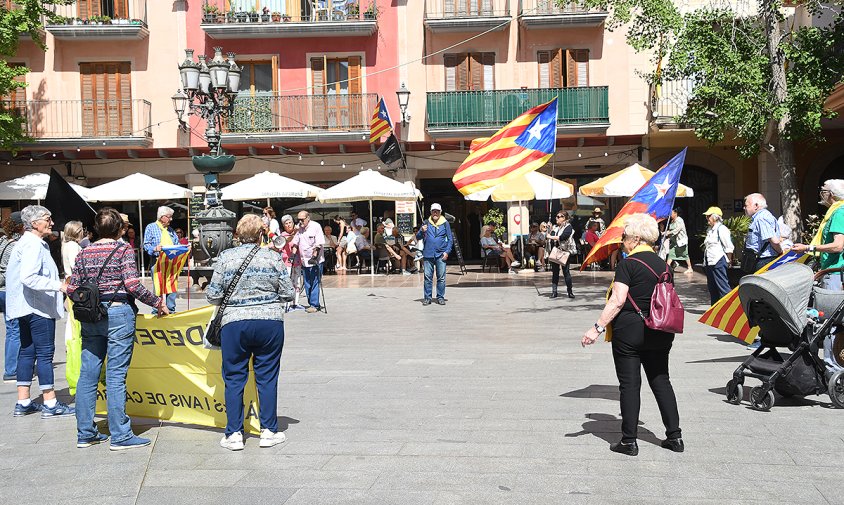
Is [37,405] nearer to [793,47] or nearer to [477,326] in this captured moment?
[477,326]

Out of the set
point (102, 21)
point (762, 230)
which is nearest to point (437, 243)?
point (762, 230)

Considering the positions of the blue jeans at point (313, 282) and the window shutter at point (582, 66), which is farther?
the window shutter at point (582, 66)

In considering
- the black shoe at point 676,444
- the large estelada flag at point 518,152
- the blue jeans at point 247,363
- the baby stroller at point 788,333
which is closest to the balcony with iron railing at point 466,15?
the large estelada flag at point 518,152

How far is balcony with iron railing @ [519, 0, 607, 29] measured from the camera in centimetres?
2631

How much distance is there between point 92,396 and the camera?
263 inches

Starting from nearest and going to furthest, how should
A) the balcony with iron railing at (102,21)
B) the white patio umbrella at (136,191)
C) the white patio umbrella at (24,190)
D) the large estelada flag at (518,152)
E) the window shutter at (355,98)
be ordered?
1. the large estelada flag at (518,152)
2. the white patio umbrella at (136,191)
3. the white patio umbrella at (24,190)
4. the balcony with iron railing at (102,21)
5. the window shutter at (355,98)

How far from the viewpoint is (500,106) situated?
87.8ft

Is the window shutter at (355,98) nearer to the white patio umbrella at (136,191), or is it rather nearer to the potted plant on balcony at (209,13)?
the potted plant on balcony at (209,13)

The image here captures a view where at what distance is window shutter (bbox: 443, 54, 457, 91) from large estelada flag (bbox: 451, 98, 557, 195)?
12582 mm

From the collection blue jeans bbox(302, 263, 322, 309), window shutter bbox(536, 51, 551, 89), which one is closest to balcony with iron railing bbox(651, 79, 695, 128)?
window shutter bbox(536, 51, 551, 89)

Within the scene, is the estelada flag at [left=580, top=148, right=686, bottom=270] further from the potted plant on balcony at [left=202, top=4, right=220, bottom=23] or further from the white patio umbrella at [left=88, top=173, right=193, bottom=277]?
the potted plant on balcony at [left=202, top=4, right=220, bottom=23]

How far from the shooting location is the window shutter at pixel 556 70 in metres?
27.1

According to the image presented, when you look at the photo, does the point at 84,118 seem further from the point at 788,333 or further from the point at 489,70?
the point at 788,333

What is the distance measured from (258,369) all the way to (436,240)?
32.6 feet
